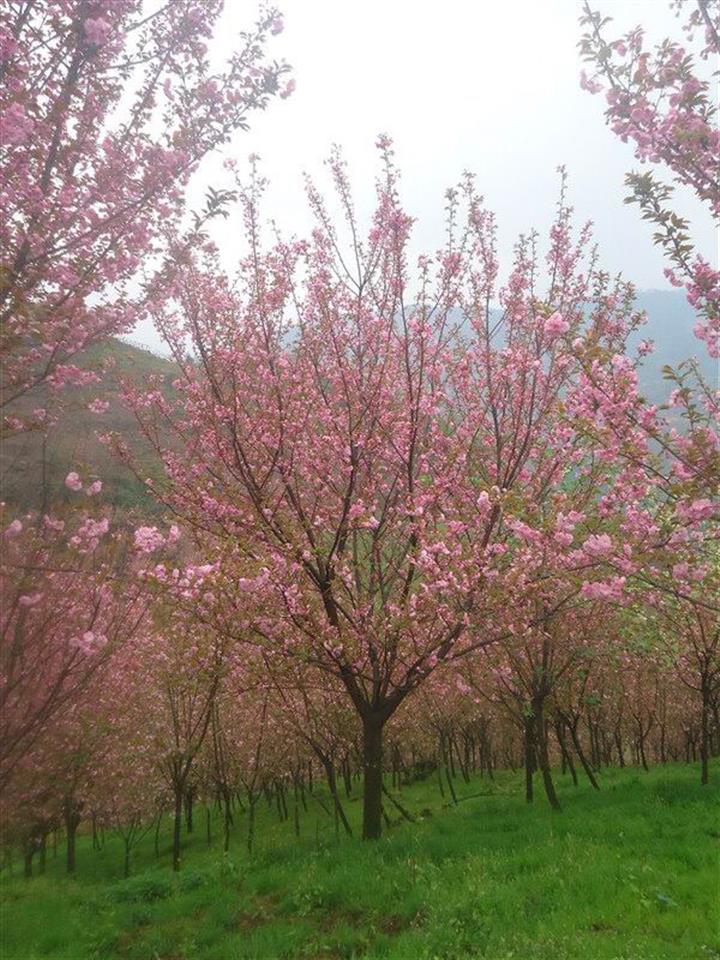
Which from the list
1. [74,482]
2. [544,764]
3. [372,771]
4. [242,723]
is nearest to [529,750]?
[544,764]

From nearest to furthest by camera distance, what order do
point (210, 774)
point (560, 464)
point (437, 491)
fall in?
point (437, 491) → point (560, 464) → point (210, 774)

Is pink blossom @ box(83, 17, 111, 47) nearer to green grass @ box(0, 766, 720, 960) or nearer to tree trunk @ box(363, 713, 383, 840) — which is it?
green grass @ box(0, 766, 720, 960)

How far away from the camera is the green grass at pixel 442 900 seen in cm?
679

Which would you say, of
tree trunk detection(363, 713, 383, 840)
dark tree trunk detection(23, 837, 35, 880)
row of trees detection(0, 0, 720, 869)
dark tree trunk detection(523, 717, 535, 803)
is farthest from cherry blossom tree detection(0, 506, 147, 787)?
dark tree trunk detection(23, 837, 35, 880)

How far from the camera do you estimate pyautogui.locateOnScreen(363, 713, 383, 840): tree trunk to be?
10.7m

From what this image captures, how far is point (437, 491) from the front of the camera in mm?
10047

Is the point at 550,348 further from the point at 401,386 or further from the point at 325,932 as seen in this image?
the point at 325,932

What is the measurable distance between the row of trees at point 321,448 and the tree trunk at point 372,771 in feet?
0.17

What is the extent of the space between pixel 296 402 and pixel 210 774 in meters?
18.0

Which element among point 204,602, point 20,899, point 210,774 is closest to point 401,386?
point 204,602

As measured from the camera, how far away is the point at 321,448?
34.3 feet

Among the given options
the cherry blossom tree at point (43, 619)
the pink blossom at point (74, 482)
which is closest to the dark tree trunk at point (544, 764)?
the cherry blossom tree at point (43, 619)

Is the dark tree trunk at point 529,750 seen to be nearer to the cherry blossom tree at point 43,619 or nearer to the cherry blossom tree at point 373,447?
the cherry blossom tree at point 373,447

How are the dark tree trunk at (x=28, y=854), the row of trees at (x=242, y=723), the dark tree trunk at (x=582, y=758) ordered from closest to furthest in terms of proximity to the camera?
the row of trees at (x=242, y=723) < the dark tree trunk at (x=582, y=758) < the dark tree trunk at (x=28, y=854)
